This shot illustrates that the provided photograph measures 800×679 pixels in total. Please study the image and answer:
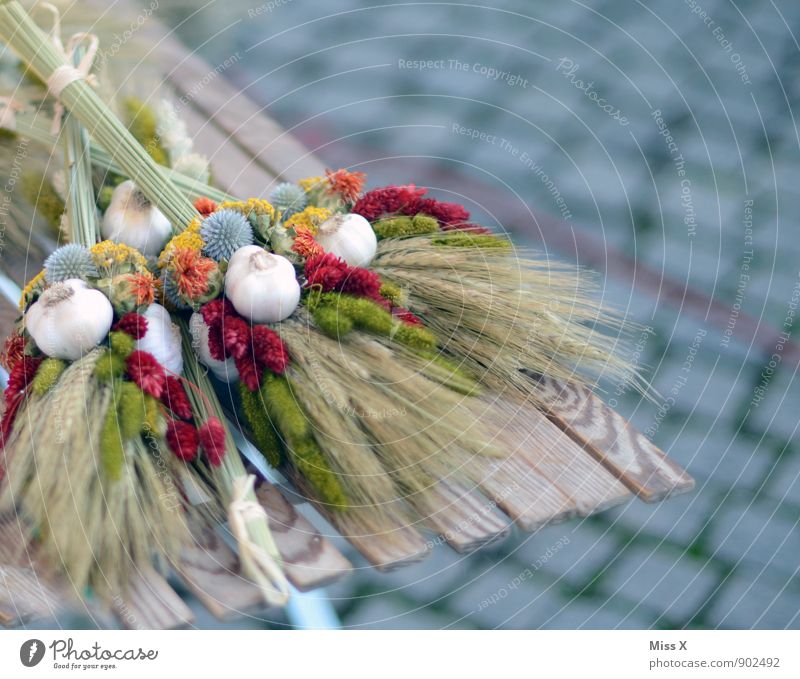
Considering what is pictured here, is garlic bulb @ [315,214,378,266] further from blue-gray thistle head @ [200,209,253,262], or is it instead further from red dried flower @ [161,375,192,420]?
red dried flower @ [161,375,192,420]

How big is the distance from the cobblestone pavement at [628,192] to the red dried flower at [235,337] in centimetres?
24

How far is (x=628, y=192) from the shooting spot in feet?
4.85

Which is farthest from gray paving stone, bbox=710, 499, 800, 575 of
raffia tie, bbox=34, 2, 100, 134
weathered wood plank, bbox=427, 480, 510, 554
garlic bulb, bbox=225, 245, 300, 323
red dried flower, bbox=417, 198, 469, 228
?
raffia tie, bbox=34, 2, 100, 134

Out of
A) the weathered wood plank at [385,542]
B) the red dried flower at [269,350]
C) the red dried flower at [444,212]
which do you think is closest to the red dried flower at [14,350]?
the red dried flower at [269,350]

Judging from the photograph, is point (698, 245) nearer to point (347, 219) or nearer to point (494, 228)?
point (494, 228)

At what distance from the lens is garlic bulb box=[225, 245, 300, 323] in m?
0.98

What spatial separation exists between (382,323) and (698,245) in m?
0.61

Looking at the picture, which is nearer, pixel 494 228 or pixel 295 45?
pixel 494 228

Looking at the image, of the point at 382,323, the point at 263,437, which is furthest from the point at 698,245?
the point at 263,437

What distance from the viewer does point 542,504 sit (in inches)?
37.4

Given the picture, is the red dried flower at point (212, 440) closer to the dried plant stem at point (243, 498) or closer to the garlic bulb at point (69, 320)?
the dried plant stem at point (243, 498)

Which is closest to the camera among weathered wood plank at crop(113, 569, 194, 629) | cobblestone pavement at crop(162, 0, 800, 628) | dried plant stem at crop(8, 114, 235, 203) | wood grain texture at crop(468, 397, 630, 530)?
weathered wood plank at crop(113, 569, 194, 629)

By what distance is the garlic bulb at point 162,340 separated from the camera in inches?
38.1

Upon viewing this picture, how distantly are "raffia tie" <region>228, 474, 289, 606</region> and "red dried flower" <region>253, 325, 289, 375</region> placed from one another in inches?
4.6
